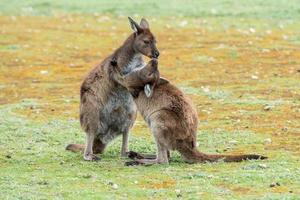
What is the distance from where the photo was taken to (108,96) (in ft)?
39.0

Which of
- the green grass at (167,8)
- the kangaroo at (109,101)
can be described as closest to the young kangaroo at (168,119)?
the kangaroo at (109,101)

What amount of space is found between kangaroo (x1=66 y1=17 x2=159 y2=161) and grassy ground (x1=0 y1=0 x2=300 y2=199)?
0.35 metres

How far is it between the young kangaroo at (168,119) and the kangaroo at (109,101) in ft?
1.80

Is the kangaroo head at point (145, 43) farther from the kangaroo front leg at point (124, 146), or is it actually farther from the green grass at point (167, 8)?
the green grass at point (167, 8)

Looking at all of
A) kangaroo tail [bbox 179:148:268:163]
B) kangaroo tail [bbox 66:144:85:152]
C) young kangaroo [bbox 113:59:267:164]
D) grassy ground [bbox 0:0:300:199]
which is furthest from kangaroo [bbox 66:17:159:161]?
kangaroo tail [bbox 179:148:268:163]

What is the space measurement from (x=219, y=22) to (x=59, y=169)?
25.0 metres

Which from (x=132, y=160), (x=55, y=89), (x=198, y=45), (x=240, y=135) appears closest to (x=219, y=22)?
(x=198, y=45)

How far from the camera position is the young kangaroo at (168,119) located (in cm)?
1081

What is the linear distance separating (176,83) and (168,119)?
31.3 ft

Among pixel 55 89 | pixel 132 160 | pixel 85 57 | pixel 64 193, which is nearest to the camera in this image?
pixel 64 193

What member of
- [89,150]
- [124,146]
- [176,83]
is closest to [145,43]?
[124,146]

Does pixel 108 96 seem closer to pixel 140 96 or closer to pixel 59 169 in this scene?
pixel 140 96

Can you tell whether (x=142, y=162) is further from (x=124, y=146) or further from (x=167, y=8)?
(x=167, y=8)

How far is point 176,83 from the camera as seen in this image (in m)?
20.4
